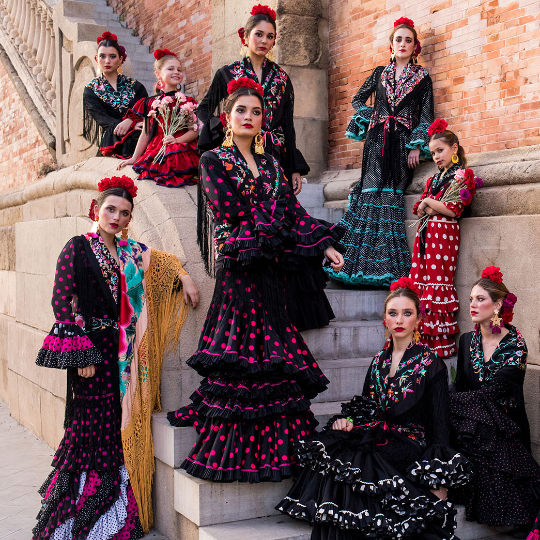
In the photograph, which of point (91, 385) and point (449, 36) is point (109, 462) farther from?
point (449, 36)

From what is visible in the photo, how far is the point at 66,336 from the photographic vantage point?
404 centimetres

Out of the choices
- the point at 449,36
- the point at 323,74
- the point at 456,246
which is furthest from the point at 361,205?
the point at 323,74

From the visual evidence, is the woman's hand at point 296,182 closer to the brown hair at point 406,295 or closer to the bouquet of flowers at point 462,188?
the bouquet of flowers at point 462,188

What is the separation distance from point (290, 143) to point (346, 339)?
1.50 meters

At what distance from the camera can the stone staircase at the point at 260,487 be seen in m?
3.67

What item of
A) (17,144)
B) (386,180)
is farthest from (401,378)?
(17,144)

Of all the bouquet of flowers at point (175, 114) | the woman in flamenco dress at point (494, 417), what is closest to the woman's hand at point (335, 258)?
the woman in flamenco dress at point (494, 417)

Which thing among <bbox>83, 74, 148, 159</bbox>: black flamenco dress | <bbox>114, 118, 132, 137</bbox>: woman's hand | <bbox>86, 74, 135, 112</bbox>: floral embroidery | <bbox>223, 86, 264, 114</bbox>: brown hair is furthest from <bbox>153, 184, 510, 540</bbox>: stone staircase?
<bbox>86, 74, 135, 112</bbox>: floral embroidery

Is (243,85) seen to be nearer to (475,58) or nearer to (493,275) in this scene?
(493,275)

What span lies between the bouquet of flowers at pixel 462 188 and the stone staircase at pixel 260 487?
1041 millimetres

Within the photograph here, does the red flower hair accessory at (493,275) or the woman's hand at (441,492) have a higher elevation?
the red flower hair accessory at (493,275)

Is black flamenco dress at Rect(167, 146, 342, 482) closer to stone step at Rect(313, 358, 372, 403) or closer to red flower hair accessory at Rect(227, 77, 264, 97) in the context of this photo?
red flower hair accessory at Rect(227, 77, 264, 97)

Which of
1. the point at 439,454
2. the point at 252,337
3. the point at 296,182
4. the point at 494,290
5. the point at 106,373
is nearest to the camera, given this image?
the point at 439,454

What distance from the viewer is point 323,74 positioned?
746 cm
